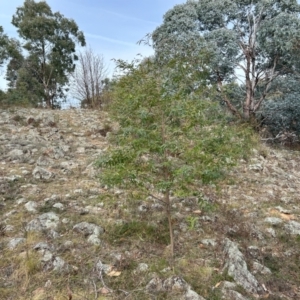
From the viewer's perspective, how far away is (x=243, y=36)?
30.7 feet

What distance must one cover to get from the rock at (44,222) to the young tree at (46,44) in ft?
44.8

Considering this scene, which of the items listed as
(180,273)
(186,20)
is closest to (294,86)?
(186,20)

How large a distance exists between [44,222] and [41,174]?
1.57 meters

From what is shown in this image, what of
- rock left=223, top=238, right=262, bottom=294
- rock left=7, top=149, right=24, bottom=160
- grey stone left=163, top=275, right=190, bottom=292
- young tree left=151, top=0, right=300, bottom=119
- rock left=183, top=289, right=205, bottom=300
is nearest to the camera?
rock left=183, top=289, right=205, bottom=300

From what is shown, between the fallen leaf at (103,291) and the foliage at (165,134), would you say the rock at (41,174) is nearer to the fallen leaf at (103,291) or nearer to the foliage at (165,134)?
the foliage at (165,134)

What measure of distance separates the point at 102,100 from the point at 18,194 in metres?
8.62

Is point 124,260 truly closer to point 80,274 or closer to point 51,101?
point 80,274

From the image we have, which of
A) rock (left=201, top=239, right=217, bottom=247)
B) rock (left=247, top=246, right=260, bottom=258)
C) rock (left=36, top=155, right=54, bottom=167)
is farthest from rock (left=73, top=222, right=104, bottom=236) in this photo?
rock (left=36, top=155, right=54, bottom=167)

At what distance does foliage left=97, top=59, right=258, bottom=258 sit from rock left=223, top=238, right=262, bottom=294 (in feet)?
2.38

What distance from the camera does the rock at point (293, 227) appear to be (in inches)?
133

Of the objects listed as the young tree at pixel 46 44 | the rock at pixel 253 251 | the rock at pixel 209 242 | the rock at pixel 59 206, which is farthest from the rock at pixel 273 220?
the young tree at pixel 46 44

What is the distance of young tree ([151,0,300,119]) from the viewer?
8.59 meters

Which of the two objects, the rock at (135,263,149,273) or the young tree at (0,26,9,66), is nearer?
the rock at (135,263,149,273)

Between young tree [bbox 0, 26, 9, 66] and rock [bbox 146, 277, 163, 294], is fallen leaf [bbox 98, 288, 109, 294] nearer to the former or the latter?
rock [bbox 146, 277, 163, 294]
